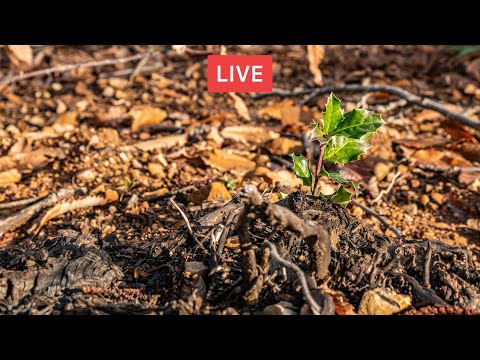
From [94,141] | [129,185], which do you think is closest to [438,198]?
[129,185]

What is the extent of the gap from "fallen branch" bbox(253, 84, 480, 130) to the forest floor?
0.23ft

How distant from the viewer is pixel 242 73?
281 cm

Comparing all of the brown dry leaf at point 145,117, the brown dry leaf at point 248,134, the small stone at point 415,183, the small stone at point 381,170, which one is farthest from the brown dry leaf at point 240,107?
the small stone at point 415,183

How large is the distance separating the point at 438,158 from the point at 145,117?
1901 millimetres

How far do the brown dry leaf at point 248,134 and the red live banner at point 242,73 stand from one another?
0.57 meters

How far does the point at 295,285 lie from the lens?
5.76 feet

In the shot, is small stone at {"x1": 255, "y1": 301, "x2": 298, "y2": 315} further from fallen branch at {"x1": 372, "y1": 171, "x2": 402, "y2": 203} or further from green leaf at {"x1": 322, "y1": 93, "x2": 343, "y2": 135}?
fallen branch at {"x1": 372, "y1": 171, "x2": 402, "y2": 203}

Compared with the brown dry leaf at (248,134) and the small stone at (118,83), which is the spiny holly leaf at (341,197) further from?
the small stone at (118,83)

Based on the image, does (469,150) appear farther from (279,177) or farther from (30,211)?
(30,211)

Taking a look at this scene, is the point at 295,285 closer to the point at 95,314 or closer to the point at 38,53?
the point at 95,314

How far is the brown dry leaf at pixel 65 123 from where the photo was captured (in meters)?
3.63

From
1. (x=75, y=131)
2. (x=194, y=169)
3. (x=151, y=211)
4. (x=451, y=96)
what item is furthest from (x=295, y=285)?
(x=451, y=96)

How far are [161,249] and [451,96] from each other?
10.7ft

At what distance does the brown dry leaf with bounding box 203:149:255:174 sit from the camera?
3.15 metres
